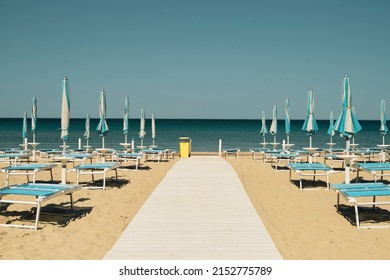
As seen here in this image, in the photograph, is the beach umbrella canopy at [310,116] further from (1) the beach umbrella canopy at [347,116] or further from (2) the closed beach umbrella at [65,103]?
(2) the closed beach umbrella at [65,103]

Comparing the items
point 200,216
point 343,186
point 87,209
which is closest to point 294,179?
point 343,186

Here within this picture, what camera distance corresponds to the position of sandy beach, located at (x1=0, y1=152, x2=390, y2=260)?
A: 5305mm

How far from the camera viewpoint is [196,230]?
6.12 meters

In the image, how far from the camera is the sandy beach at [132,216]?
530 cm

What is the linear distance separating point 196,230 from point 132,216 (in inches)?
68.8

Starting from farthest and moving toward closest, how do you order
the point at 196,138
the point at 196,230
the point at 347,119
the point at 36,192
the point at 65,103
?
the point at 196,138, the point at 347,119, the point at 65,103, the point at 36,192, the point at 196,230

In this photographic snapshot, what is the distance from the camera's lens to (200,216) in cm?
707

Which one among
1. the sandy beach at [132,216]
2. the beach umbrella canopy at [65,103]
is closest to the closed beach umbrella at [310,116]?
the sandy beach at [132,216]

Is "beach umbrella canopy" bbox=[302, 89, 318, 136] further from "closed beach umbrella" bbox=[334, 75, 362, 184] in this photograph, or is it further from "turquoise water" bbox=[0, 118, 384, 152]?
"turquoise water" bbox=[0, 118, 384, 152]

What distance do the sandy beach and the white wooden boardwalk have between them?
0.91ft

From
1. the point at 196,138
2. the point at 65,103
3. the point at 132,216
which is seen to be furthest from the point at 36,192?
the point at 196,138

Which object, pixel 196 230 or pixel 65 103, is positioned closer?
pixel 196 230

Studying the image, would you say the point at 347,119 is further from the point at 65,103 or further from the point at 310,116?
the point at 65,103

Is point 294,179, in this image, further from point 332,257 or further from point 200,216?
point 332,257
